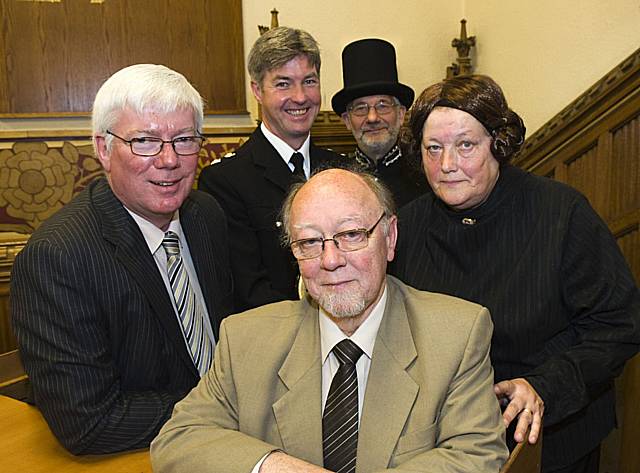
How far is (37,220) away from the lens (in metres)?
4.31

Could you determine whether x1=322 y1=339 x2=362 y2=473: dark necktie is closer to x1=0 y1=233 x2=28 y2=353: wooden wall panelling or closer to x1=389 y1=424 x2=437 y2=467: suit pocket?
x1=389 y1=424 x2=437 y2=467: suit pocket

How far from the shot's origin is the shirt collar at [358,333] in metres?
1.60

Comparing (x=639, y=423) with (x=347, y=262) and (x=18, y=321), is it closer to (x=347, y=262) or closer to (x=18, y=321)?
(x=347, y=262)

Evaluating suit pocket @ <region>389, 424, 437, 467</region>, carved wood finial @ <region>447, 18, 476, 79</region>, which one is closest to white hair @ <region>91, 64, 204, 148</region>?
suit pocket @ <region>389, 424, 437, 467</region>

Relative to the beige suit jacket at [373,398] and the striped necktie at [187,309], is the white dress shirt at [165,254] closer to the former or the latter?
the striped necktie at [187,309]

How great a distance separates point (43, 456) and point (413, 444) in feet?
3.01

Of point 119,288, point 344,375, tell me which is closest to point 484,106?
point 344,375

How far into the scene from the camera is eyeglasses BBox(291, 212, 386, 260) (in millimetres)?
1557

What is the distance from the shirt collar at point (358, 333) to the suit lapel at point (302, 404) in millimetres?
24

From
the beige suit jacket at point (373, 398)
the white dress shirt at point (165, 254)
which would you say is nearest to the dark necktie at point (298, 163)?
the white dress shirt at point (165, 254)

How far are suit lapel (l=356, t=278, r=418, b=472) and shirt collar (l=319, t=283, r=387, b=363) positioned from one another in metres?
0.02

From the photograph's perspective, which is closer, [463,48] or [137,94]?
[137,94]

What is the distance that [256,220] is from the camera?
2.52 m

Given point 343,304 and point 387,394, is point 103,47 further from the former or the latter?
point 387,394
